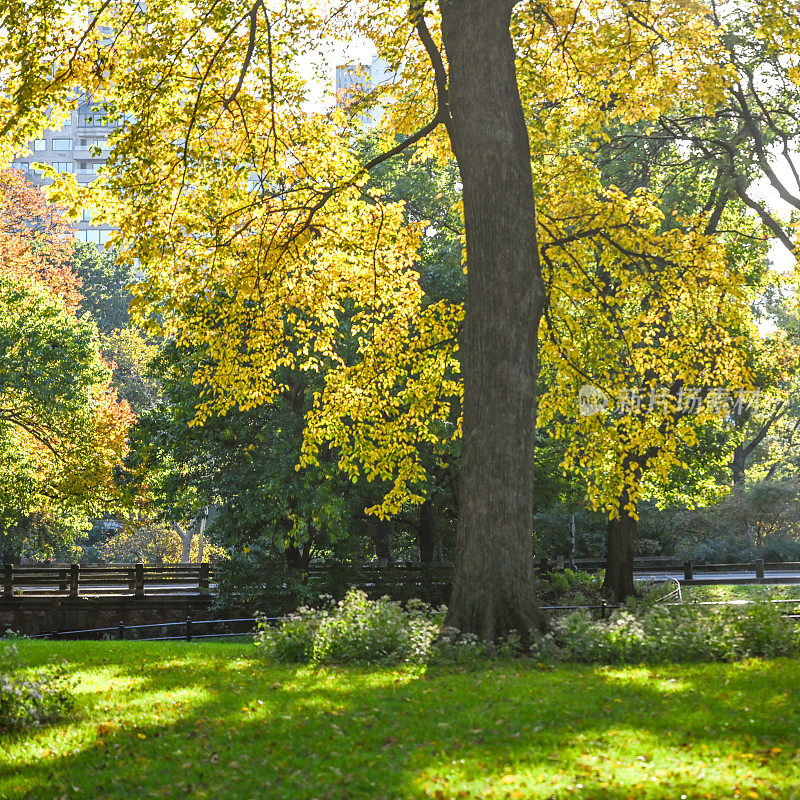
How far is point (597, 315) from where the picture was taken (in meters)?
15.9

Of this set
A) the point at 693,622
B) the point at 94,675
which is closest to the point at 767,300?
the point at 693,622

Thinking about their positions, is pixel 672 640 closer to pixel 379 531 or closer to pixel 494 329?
pixel 494 329

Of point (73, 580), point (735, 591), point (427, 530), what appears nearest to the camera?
point (427, 530)

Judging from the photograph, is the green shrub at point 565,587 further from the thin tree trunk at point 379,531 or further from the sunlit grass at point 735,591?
the thin tree trunk at point 379,531

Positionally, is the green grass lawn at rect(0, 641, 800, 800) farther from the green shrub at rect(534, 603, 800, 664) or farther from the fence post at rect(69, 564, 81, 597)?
the fence post at rect(69, 564, 81, 597)

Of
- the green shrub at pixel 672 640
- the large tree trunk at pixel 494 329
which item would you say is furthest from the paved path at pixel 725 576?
the large tree trunk at pixel 494 329

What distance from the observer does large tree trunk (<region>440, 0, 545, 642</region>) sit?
1128 cm

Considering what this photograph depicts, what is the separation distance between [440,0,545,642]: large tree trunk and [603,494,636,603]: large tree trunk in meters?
11.6

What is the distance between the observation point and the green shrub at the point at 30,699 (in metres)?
7.31

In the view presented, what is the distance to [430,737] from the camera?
7.03 metres

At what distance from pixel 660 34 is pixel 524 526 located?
30.4 ft

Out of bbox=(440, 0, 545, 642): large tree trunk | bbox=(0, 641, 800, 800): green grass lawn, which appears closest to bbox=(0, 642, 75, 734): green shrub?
bbox=(0, 641, 800, 800): green grass lawn

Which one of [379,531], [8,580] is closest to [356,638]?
[379,531]

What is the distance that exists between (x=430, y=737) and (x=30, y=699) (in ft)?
11.2
